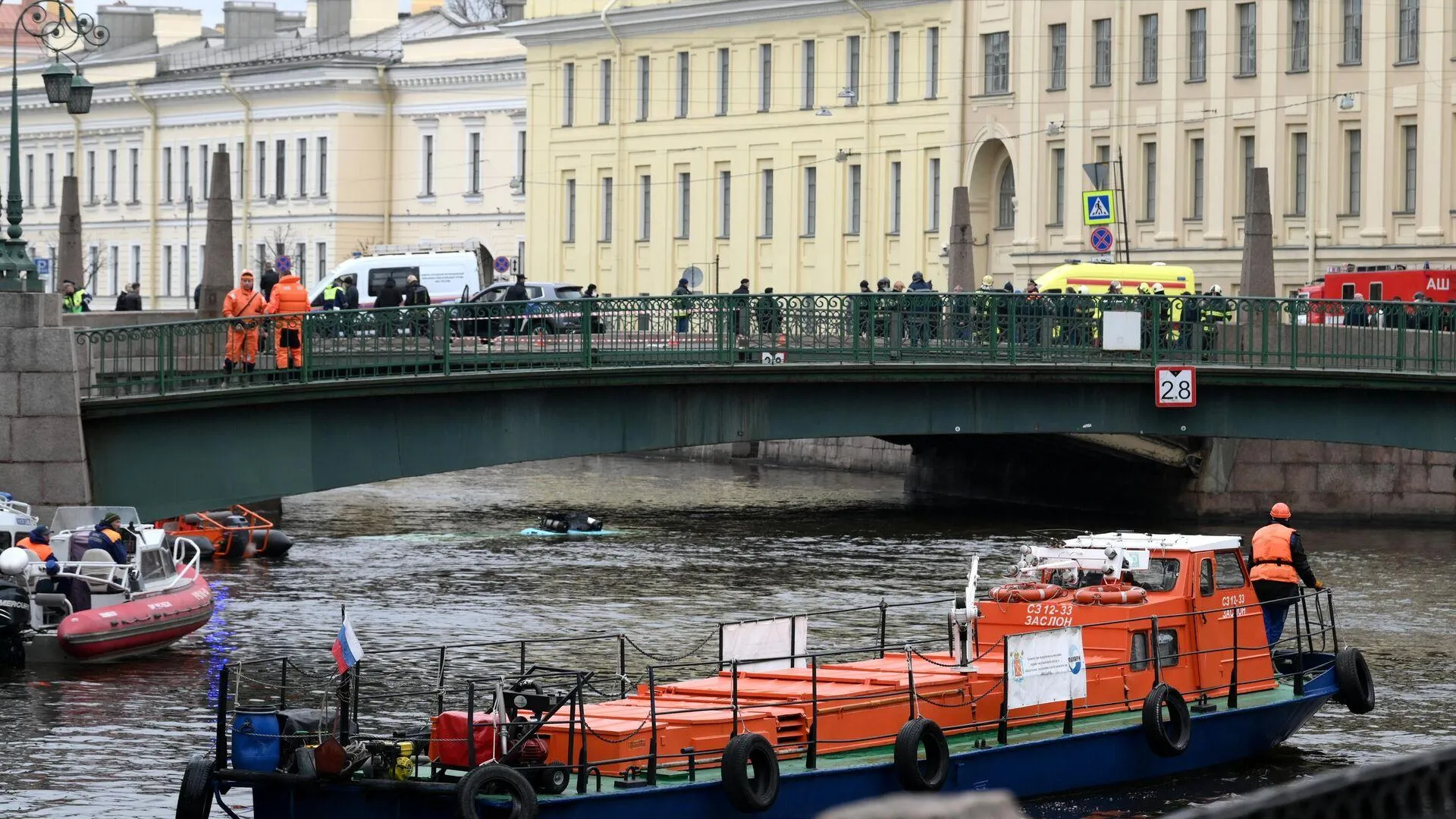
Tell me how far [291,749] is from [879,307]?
1853cm

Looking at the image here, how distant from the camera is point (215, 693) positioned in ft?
92.2

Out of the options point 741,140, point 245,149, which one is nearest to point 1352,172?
point 741,140

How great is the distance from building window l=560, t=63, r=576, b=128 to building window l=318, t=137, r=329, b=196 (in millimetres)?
12283

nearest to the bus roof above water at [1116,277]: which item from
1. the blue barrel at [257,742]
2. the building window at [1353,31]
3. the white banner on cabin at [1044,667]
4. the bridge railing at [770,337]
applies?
the building window at [1353,31]

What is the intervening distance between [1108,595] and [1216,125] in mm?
43078

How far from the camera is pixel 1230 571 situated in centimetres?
2452

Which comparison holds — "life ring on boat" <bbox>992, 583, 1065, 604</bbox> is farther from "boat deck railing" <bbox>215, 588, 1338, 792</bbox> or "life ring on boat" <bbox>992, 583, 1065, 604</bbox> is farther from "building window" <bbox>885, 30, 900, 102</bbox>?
"building window" <bbox>885, 30, 900, 102</bbox>

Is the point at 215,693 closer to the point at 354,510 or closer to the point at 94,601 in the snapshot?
the point at 94,601

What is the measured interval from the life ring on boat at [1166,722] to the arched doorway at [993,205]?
49246mm

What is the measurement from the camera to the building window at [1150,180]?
67.5m

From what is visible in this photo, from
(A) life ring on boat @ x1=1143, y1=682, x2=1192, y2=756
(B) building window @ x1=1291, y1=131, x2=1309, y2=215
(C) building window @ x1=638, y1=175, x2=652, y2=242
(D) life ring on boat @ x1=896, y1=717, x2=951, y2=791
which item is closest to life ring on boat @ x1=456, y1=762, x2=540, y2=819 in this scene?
(D) life ring on boat @ x1=896, y1=717, x2=951, y2=791

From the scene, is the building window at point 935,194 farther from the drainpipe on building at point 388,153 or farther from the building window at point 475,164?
the drainpipe on building at point 388,153

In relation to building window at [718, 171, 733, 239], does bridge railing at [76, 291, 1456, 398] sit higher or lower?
lower

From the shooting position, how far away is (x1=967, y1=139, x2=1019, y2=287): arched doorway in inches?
2852
